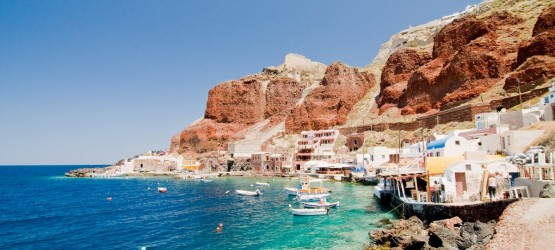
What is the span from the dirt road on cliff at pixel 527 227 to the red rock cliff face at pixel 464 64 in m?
56.0

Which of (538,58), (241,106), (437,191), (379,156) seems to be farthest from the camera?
(241,106)

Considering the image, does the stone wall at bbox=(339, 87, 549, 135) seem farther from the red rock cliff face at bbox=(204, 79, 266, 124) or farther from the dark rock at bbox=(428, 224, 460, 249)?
the red rock cliff face at bbox=(204, 79, 266, 124)

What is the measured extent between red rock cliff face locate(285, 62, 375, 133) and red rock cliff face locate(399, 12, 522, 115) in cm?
2381

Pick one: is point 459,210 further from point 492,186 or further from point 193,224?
point 193,224

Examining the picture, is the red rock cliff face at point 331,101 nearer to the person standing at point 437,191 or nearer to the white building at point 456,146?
the white building at point 456,146

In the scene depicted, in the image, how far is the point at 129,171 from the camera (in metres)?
119

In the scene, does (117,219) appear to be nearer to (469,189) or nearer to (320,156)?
(469,189)

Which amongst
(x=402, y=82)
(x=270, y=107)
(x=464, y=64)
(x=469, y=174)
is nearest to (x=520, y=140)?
(x=469, y=174)

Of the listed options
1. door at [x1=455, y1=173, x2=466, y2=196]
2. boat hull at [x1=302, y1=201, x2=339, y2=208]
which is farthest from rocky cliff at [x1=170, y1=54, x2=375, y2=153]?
door at [x1=455, y1=173, x2=466, y2=196]

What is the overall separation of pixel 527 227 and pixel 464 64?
64321 mm

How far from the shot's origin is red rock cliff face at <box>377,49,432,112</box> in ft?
310

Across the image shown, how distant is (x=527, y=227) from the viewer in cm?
1506

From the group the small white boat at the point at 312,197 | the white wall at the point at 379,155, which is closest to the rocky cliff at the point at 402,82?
the white wall at the point at 379,155

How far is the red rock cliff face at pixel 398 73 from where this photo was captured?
310ft
